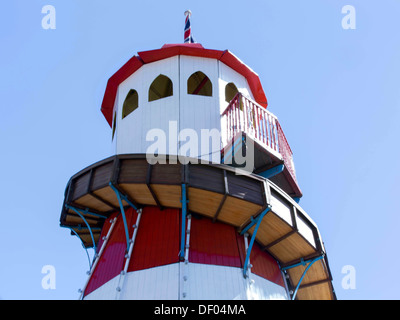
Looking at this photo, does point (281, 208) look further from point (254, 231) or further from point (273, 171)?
point (273, 171)

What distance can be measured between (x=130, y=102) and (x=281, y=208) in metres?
6.28

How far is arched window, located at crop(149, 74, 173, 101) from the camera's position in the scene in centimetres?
1445

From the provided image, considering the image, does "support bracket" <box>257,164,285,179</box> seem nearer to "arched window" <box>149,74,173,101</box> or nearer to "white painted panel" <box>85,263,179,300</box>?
"white painted panel" <box>85,263,179,300</box>

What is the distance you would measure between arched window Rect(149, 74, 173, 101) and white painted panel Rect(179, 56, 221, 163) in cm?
120

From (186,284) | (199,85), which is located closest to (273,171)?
(186,284)

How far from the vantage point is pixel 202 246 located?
1051 centimetres

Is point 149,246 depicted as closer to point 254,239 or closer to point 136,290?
point 136,290

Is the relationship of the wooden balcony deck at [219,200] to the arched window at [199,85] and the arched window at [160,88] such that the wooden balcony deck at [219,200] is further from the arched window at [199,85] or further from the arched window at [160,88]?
the arched window at [199,85]

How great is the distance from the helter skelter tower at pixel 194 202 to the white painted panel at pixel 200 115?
3cm

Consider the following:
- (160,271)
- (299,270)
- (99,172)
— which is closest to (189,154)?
(99,172)

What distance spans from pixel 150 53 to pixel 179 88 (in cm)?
159
